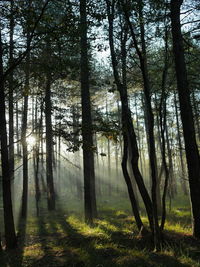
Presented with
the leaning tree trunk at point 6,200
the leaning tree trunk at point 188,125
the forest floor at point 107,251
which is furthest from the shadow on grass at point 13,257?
the leaning tree trunk at point 188,125

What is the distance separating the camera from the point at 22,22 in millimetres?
5879

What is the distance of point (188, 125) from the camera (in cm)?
665

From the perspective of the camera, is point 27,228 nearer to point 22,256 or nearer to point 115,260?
point 22,256

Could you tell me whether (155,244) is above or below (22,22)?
Result: below

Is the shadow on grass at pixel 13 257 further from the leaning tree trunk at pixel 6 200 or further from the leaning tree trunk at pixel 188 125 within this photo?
the leaning tree trunk at pixel 188 125

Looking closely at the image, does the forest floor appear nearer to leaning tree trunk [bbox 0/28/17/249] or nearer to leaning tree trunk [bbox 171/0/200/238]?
leaning tree trunk [bbox 0/28/17/249]

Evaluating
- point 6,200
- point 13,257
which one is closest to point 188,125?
point 6,200

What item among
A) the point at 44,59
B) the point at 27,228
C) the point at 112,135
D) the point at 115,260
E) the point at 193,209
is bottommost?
the point at 27,228

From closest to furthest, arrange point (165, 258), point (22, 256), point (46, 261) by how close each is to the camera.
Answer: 1. point (165, 258)
2. point (46, 261)
3. point (22, 256)

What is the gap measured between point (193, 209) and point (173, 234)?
952 millimetres

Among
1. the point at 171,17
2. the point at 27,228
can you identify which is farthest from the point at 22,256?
the point at 171,17

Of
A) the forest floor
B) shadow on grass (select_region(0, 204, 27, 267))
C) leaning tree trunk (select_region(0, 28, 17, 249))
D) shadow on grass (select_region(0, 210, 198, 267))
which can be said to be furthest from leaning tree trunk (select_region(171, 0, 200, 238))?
leaning tree trunk (select_region(0, 28, 17, 249))

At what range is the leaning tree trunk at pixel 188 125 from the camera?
6434mm

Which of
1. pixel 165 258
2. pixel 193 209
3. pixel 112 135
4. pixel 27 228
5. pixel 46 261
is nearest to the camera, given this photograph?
pixel 165 258
